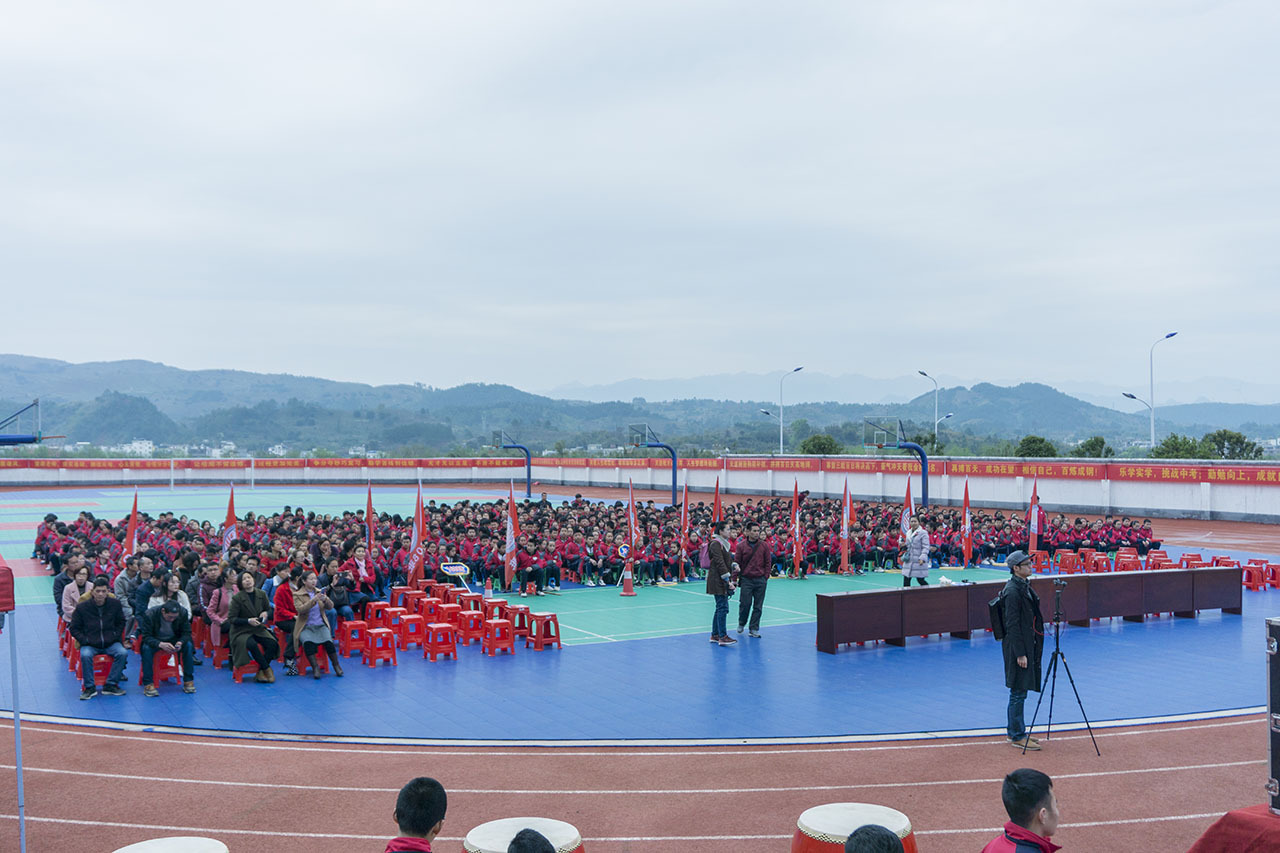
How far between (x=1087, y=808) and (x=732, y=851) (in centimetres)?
338

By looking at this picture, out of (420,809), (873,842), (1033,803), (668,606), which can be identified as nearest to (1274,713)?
(1033,803)

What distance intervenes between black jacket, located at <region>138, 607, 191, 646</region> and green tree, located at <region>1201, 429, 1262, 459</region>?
2450 inches

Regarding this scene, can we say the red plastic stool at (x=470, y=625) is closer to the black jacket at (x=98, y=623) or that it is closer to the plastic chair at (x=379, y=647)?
the plastic chair at (x=379, y=647)

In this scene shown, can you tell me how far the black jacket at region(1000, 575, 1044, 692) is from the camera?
406 inches

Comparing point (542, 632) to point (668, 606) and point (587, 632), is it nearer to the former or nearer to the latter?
point (587, 632)

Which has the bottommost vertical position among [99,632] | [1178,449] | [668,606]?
[668,606]

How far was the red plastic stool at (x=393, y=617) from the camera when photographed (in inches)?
649

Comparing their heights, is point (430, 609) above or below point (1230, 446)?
below

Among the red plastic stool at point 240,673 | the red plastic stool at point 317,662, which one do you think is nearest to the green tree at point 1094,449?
the red plastic stool at point 317,662

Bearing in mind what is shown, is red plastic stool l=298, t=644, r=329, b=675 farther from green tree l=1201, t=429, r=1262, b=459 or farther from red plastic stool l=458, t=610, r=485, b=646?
green tree l=1201, t=429, r=1262, b=459

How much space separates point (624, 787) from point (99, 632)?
25.8ft

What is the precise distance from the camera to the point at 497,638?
51.7 ft

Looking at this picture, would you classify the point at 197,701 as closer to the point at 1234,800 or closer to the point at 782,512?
the point at 1234,800

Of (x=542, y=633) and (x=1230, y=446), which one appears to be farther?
(x=1230, y=446)
